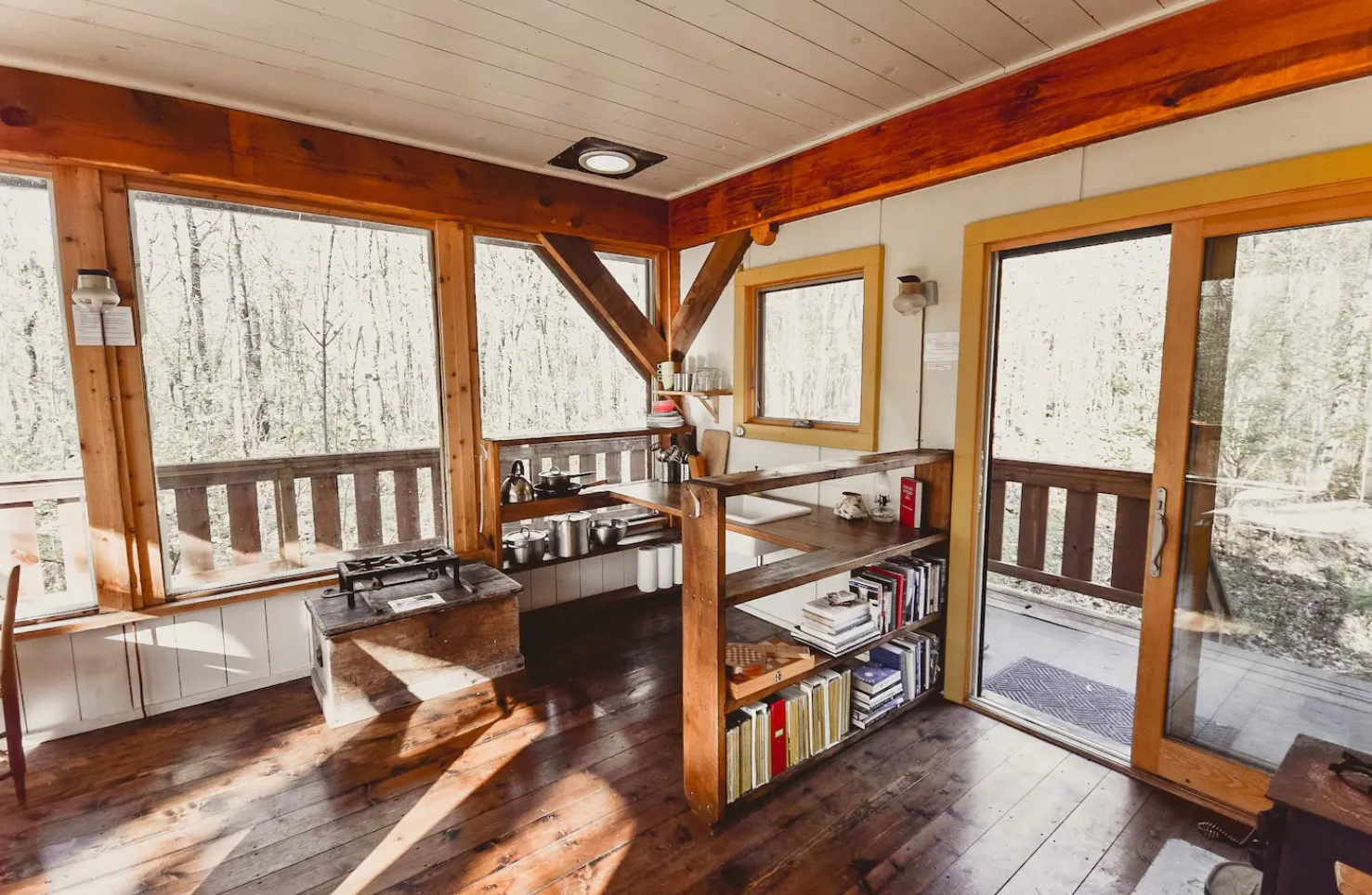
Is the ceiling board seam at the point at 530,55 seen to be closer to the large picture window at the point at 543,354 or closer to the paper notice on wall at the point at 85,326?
the large picture window at the point at 543,354

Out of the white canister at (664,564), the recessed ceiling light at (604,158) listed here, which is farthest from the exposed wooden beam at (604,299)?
the white canister at (664,564)

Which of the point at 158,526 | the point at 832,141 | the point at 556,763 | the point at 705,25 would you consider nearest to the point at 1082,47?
the point at 832,141

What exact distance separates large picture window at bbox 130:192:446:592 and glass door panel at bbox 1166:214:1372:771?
346 cm

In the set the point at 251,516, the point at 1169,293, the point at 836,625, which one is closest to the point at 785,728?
the point at 836,625

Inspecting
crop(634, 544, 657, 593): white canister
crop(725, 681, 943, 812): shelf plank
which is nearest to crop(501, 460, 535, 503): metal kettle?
crop(634, 544, 657, 593): white canister

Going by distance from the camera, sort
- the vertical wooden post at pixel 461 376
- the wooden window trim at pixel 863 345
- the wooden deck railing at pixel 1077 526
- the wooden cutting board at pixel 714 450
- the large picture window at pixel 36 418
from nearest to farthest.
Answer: the large picture window at pixel 36 418 → the wooden window trim at pixel 863 345 → the vertical wooden post at pixel 461 376 → the wooden deck railing at pixel 1077 526 → the wooden cutting board at pixel 714 450

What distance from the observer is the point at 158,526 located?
2.80 metres

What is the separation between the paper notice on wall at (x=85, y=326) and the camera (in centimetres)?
254

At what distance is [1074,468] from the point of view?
4.19 m

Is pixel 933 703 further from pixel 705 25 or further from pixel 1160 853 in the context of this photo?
pixel 705 25

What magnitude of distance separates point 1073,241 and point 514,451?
304cm

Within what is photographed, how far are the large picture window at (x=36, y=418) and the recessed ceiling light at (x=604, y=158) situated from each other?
2186 millimetres

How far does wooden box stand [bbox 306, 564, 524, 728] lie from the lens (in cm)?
272

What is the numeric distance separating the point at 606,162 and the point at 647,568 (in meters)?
2.47
